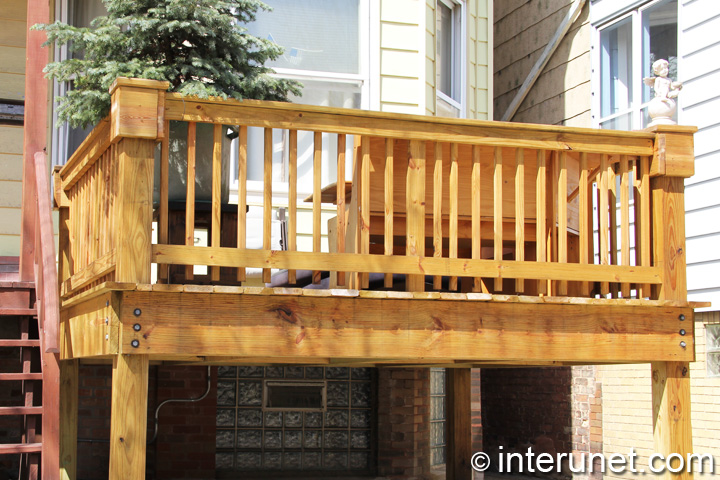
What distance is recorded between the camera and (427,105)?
297 inches

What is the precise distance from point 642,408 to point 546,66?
13.8 ft

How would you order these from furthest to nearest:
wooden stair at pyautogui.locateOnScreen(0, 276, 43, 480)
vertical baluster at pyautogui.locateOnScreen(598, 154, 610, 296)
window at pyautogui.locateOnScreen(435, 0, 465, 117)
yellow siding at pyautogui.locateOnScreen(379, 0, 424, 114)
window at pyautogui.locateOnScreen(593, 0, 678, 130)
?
window at pyautogui.locateOnScreen(435, 0, 465, 117)
window at pyautogui.locateOnScreen(593, 0, 678, 130)
yellow siding at pyautogui.locateOnScreen(379, 0, 424, 114)
wooden stair at pyautogui.locateOnScreen(0, 276, 43, 480)
vertical baluster at pyautogui.locateOnScreen(598, 154, 610, 296)

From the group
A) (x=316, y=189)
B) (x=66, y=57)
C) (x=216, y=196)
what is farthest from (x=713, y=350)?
(x=66, y=57)

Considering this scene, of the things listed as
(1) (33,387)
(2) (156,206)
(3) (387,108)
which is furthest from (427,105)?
(1) (33,387)

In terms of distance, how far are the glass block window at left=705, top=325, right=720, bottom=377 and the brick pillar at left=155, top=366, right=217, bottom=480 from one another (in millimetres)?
4375

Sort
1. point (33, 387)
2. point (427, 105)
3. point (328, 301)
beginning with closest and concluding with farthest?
1. point (328, 301)
2. point (33, 387)
3. point (427, 105)

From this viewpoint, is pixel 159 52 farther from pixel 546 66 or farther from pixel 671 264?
pixel 546 66

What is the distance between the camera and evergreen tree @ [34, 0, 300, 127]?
→ 521 centimetres

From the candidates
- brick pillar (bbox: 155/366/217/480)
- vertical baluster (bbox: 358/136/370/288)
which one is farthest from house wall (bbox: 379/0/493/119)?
vertical baluster (bbox: 358/136/370/288)

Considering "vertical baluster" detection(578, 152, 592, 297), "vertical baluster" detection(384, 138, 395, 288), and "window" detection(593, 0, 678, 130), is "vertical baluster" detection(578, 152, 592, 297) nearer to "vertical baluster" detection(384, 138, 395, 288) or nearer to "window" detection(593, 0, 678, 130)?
"vertical baluster" detection(384, 138, 395, 288)

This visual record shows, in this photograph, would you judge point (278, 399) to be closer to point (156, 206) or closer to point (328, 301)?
point (156, 206)

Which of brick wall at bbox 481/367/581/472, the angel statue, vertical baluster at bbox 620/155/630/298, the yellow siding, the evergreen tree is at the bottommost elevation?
brick wall at bbox 481/367/581/472

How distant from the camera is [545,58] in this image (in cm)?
1020

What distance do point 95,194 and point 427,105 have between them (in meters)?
3.67
